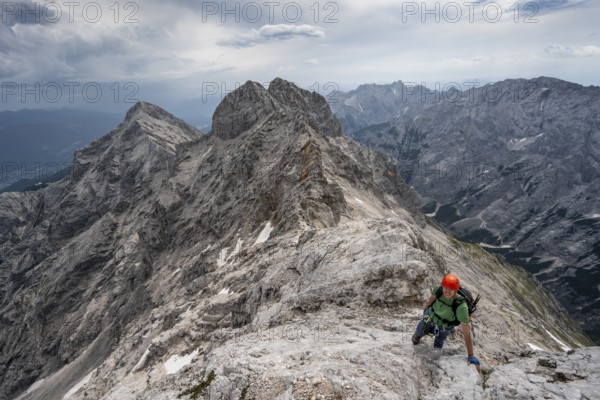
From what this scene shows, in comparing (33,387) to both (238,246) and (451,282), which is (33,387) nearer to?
(238,246)

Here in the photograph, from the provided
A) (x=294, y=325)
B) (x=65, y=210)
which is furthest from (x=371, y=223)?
(x=65, y=210)

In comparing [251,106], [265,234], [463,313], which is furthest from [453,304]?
[251,106]

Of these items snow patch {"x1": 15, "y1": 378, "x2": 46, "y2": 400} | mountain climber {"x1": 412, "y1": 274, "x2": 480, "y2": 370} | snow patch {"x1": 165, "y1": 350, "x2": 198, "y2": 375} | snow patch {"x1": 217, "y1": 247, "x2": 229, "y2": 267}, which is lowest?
snow patch {"x1": 15, "y1": 378, "x2": 46, "y2": 400}

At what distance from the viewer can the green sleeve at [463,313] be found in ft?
43.3

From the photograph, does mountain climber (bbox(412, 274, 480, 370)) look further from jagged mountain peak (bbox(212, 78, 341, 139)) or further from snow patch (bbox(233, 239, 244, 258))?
jagged mountain peak (bbox(212, 78, 341, 139))

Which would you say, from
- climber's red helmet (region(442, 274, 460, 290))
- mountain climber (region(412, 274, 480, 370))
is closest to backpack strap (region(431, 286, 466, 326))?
mountain climber (region(412, 274, 480, 370))

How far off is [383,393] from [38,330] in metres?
98.3

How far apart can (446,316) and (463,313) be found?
25.5 inches

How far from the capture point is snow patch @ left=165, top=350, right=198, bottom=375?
26594 millimetres

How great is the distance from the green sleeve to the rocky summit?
1.68 m

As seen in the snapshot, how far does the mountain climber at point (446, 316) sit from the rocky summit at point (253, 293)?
0.58 metres

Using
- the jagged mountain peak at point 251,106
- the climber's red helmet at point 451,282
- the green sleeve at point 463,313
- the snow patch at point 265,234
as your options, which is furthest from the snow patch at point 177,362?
the jagged mountain peak at point 251,106

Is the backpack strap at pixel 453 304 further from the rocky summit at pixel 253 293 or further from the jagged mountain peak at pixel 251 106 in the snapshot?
the jagged mountain peak at pixel 251 106

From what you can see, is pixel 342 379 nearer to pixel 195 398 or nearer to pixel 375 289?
pixel 195 398
